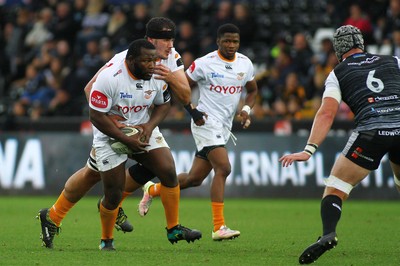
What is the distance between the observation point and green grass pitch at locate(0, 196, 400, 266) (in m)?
9.26

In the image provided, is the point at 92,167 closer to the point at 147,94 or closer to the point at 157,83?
the point at 147,94

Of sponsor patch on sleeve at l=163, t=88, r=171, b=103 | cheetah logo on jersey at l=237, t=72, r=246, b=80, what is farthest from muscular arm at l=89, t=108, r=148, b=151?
cheetah logo on jersey at l=237, t=72, r=246, b=80

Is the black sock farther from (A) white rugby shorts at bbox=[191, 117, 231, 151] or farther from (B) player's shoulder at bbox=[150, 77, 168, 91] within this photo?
(A) white rugby shorts at bbox=[191, 117, 231, 151]

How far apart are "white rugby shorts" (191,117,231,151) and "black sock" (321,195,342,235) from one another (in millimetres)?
3458

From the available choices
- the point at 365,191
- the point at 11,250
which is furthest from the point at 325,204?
the point at 365,191

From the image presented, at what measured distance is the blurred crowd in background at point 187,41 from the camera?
2066 centimetres

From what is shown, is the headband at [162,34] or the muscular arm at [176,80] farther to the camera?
the headband at [162,34]

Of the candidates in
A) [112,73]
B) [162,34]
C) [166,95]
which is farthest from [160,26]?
[112,73]

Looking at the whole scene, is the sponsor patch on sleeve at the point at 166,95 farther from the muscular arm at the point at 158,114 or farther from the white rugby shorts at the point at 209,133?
the white rugby shorts at the point at 209,133

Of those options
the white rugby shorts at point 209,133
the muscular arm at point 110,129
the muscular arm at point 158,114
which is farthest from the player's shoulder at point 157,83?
the white rugby shorts at point 209,133

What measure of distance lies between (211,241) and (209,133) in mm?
1529

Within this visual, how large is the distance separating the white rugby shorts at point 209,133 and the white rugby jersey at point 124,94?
82.5 inches

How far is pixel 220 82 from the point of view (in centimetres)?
1245

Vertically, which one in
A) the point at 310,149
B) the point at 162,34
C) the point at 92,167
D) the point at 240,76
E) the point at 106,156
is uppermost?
the point at 162,34
